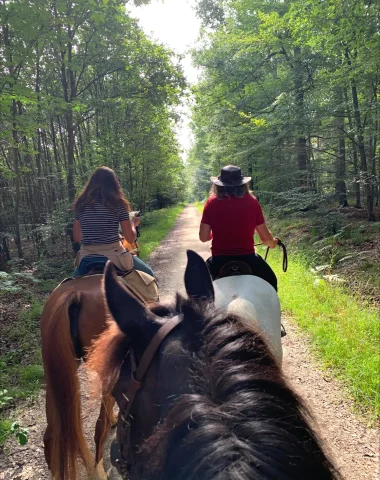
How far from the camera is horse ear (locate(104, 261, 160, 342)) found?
52.2 inches

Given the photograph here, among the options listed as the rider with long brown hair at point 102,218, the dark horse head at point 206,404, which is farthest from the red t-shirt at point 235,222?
the dark horse head at point 206,404

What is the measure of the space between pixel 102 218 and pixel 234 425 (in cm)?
258

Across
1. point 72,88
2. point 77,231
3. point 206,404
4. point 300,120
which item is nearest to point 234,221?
point 77,231

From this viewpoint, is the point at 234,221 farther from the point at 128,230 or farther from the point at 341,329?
the point at 341,329

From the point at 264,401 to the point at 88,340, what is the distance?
5.63 feet

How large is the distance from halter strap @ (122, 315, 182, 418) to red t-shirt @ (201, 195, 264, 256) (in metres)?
2.05

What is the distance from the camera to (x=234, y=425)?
2.55 ft

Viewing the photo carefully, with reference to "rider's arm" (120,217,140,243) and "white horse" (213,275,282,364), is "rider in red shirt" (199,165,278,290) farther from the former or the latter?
"rider's arm" (120,217,140,243)

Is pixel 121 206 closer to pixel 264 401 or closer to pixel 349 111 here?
pixel 264 401

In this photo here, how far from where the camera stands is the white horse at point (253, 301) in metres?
1.89

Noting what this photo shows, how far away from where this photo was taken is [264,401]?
85cm

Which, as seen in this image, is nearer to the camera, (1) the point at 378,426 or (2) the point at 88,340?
(2) the point at 88,340

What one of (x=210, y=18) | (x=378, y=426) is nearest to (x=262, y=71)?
(x=210, y=18)

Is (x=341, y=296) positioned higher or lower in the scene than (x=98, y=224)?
lower
